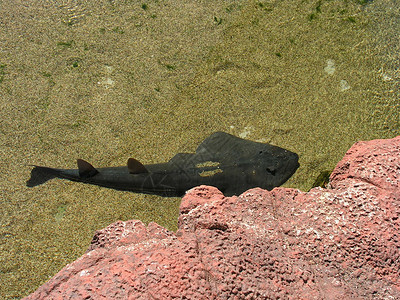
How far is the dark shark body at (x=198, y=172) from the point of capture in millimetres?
3439

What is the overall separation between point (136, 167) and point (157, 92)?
1026 millimetres

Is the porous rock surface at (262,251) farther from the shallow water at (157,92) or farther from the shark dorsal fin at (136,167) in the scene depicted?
the shallow water at (157,92)

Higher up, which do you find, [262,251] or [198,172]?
[262,251]

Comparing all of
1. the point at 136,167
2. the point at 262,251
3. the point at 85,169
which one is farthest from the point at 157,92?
the point at 262,251

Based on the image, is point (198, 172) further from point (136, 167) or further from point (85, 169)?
point (85, 169)

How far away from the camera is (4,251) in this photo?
3.15 meters

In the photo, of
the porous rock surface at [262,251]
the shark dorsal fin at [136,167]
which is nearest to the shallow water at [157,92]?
the shark dorsal fin at [136,167]

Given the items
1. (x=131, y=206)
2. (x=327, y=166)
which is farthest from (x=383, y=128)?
(x=131, y=206)

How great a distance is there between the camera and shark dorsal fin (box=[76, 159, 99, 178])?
11.1 feet

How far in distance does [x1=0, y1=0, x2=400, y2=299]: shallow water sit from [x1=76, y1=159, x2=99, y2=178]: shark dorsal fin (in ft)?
0.41

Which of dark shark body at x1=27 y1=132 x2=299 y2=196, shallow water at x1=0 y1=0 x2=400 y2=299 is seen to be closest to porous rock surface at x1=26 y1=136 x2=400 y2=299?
dark shark body at x1=27 y1=132 x2=299 y2=196

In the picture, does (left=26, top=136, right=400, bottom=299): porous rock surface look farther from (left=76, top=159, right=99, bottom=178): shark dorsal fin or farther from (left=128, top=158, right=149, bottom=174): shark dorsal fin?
(left=76, top=159, right=99, bottom=178): shark dorsal fin

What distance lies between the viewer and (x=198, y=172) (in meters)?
3.47

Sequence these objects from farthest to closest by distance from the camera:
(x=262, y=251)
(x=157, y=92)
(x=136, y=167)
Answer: (x=157, y=92) < (x=136, y=167) < (x=262, y=251)
